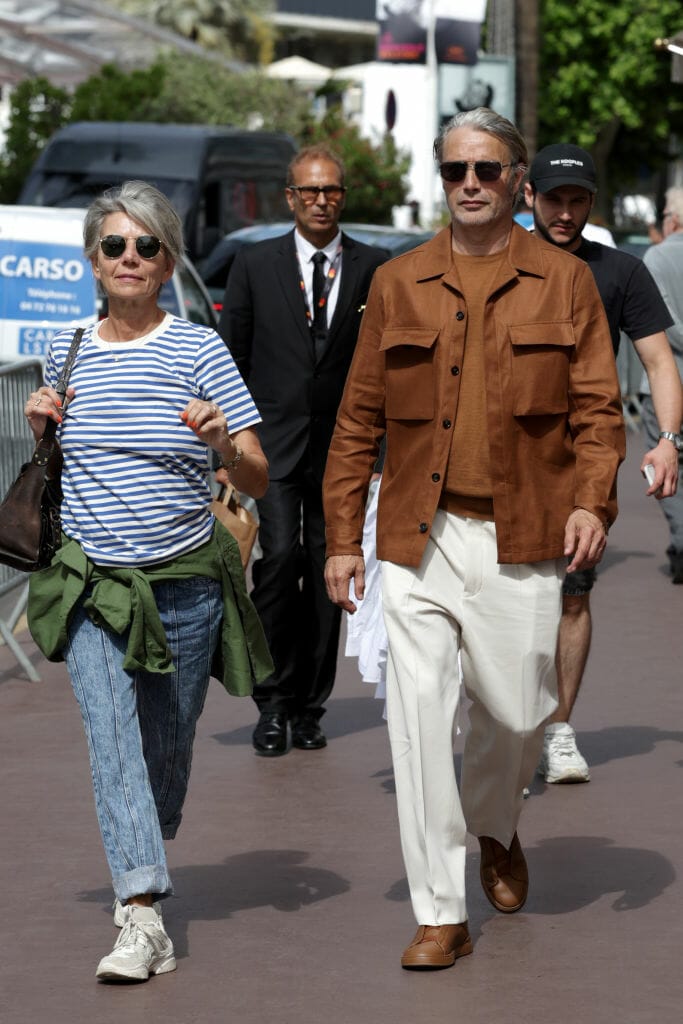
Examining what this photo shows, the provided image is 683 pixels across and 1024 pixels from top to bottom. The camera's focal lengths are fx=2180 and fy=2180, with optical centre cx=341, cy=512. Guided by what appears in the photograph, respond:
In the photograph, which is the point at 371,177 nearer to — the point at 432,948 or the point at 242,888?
the point at 242,888

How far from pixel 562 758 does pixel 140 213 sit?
2833mm

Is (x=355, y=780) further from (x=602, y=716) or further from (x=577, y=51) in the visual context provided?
(x=577, y=51)

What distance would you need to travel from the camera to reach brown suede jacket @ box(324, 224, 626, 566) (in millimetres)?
5309

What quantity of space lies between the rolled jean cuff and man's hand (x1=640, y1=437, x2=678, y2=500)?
1824mm

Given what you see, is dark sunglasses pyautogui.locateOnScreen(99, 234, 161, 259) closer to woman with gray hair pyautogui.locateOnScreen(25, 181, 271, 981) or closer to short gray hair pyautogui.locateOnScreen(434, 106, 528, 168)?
woman with gray hair pyautogui.locateOnScreen(25, 181, 271, 981)

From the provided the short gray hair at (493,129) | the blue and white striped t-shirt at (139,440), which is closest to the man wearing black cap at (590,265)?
Result: the short gray hair at (493,129)

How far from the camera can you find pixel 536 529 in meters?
5.34

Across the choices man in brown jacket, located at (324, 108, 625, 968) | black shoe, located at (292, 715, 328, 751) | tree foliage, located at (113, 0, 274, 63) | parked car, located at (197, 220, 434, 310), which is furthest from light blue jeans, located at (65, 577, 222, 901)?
tree foliage, located at (113, 0, 274, 63)

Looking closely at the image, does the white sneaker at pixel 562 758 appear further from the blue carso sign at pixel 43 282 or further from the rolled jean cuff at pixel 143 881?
the blue carso sign at pixel 43 282

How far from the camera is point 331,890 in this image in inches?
238

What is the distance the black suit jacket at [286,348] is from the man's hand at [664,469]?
1.89 metres

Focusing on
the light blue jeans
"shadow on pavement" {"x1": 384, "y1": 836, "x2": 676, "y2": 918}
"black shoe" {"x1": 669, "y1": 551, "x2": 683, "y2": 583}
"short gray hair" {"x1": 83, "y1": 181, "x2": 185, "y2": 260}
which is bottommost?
"black shoe" {"x1": 669, "y1": 551, "x2": 683, "y2": 583}

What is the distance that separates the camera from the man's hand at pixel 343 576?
18.0 ft

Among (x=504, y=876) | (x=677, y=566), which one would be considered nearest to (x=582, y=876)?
(x=504, y=876)
